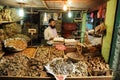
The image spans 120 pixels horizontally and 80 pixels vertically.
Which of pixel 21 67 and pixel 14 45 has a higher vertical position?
pixel 14 45

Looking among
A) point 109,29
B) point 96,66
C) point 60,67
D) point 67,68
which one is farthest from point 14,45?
point 109,29

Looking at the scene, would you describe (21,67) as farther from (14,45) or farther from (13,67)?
(14,45)

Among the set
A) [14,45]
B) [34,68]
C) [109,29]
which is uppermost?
[109,29]

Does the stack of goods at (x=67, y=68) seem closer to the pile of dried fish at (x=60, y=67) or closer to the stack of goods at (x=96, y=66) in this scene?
the pile of dried fish at (x=60, y=67)

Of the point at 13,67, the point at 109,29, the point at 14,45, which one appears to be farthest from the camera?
the point at 14,45

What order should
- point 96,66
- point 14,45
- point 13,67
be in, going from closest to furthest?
point 13,67 → point 96,66 → point 14,45

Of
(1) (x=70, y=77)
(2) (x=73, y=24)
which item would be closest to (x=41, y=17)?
(2) (x=73, y=24)

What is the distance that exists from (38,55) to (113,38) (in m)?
1.62

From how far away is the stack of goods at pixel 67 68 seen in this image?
2481 millimetres

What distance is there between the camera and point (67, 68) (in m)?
2.57

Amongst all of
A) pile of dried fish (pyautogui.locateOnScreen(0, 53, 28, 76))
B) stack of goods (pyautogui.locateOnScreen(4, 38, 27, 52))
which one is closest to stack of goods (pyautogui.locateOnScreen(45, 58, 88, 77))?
pile of dried fish (pyautogui.locateOnScreen(0, 53, 28, 76))

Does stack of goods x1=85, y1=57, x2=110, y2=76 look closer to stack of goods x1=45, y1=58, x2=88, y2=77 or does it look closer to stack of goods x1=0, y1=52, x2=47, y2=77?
stack of goods x1=45, y1=58, x2=88, y2=77

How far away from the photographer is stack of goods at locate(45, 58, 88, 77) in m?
2.48

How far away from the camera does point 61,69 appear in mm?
2535
